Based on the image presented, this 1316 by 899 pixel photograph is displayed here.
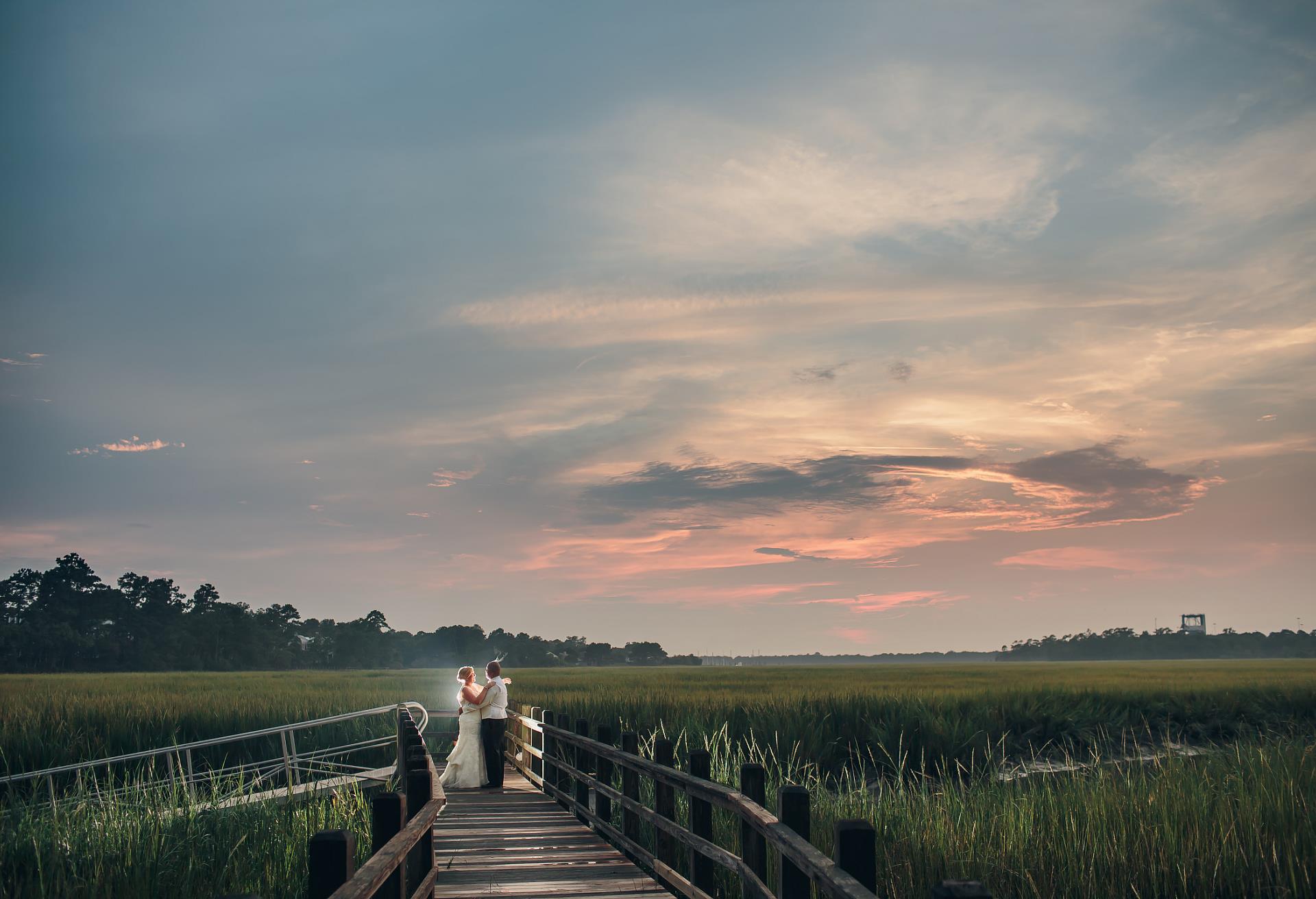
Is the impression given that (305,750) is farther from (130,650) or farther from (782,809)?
(130,650)

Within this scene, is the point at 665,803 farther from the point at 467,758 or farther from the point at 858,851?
the point at 467,758

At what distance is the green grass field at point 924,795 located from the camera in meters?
8.42

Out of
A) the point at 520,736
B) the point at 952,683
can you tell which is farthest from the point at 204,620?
the point at 520,736

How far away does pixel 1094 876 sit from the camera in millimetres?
8375

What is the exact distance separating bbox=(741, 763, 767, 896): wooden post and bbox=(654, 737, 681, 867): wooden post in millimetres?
2190

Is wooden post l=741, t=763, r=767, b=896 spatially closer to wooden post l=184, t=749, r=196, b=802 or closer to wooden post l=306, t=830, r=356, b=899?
wooden post l=306, t=830, r=356, b=899

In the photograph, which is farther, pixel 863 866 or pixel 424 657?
pixel 424 657

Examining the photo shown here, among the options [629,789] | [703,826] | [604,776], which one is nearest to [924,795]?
[629,789]

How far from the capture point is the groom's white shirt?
52.3 ft

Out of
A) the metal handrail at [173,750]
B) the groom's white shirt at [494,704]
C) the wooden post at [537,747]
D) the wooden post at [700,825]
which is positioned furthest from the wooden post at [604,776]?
the metal handrail at [173,750]

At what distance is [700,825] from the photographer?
793 centimetres

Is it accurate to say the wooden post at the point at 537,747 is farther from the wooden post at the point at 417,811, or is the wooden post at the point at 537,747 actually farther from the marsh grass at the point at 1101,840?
the wooden post at the point at 417,811

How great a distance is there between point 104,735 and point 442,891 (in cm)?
1862

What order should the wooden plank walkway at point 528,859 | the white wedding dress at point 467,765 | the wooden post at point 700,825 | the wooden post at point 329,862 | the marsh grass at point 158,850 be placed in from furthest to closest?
the white wedding dress at point 467,765, the wooden plank walkway at point 528,859, the marsh grass at point 158,850, the wooden post at point 700,825, the wooden post at point 329,862
